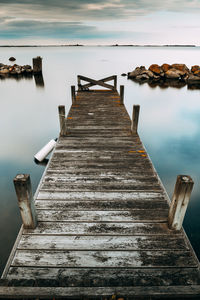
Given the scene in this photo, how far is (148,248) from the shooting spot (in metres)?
3.26

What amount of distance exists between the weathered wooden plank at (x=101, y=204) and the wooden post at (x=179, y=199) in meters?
0.59

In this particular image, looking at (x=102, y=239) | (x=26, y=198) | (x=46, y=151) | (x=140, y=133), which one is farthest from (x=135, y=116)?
(x=140, y=133)

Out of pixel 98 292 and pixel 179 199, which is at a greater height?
pixel 179 199

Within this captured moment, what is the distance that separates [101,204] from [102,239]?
873mm

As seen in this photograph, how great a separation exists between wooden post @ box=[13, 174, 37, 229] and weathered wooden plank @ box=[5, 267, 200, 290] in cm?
78

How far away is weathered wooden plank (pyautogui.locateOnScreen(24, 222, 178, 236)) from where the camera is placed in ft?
11.5

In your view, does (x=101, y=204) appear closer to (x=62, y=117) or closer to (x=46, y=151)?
(x=62, y=117)

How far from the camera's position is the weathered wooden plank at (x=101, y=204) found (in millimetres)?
4070

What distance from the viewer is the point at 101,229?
3.59 metres

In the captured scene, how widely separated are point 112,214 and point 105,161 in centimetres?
217

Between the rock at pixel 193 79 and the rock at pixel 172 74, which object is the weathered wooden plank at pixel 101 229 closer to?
the rock at pixel 193 79

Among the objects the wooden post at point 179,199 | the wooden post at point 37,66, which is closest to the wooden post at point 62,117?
the wooden post at point 179,199

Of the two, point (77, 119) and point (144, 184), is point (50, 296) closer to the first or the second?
point (144, 184)

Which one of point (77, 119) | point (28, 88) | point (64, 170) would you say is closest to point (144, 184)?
point (64, 170)
